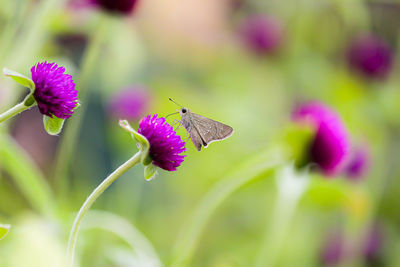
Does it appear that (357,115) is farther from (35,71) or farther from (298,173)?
(35,71)

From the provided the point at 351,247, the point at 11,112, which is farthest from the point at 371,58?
the point at 11,112

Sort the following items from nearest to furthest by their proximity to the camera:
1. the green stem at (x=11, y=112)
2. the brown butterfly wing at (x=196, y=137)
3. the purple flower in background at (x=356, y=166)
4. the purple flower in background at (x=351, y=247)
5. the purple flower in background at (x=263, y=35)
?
the green stem at (x=11, y=112) → the brown butterfly wing at (x=196, y=137) → the purple flower in background at (x=356, y=166) → the purple flower in background at (x=351, y=247) → the purple flower in background at (x=263, y=35)

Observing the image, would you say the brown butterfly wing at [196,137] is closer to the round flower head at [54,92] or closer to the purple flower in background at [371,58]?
the round flower head at [54,92]

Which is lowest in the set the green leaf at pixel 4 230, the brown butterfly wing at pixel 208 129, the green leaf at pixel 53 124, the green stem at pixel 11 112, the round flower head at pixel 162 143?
the green leaf at pixel 4 230

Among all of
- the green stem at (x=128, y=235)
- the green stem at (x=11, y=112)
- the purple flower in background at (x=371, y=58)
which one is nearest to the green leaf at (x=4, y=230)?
the green stem at (x=11, y=112)

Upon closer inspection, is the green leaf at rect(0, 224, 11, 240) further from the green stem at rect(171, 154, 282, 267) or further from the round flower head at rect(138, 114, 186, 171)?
the green stem at rect(171, 154, 282, 267)

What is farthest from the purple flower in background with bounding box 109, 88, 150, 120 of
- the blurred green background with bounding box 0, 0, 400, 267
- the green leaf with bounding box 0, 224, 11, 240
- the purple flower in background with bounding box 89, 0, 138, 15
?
the green leaf with bounding box 0, 224, 11, 240

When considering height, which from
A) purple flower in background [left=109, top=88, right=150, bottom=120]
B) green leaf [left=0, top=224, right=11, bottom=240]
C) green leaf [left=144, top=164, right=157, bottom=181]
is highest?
purple flower in background [left=109, top=88, right=150, bottom=120]
